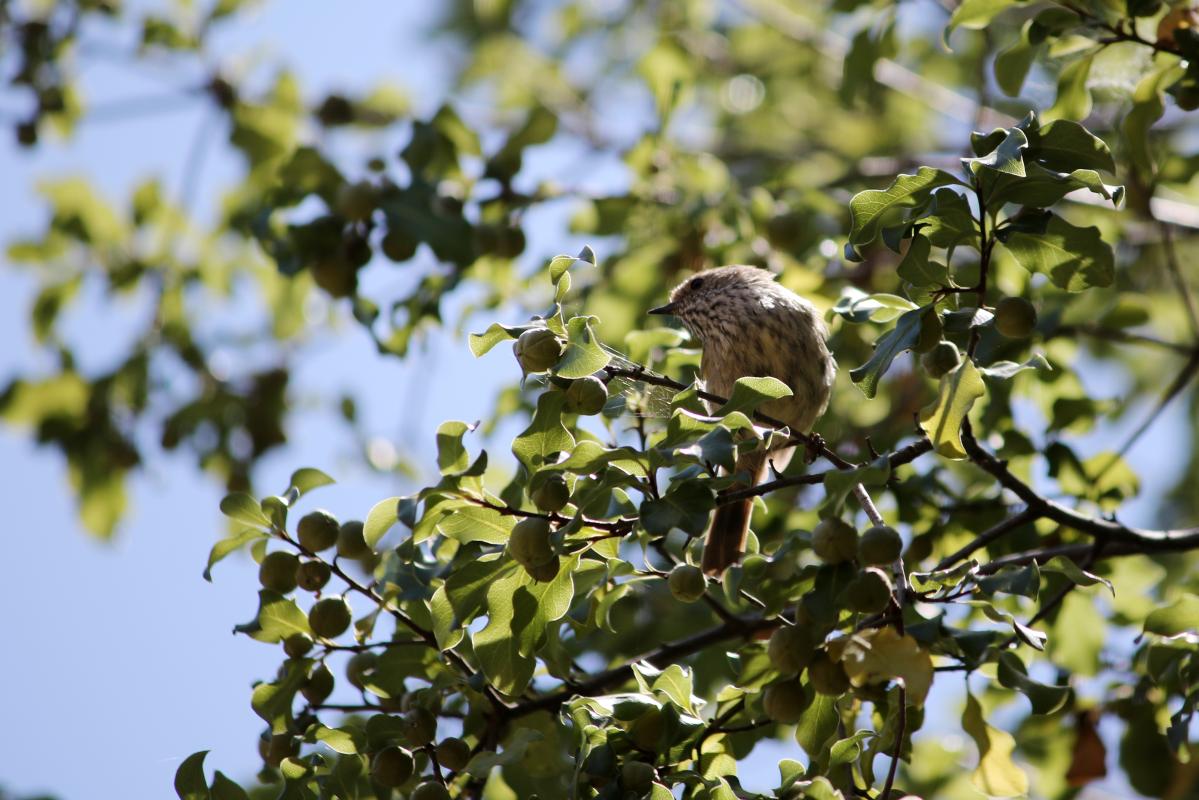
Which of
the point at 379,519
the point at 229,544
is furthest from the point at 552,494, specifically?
the point at 229,544

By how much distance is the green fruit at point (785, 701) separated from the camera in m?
2.39

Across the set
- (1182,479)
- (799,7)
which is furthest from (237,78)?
(1182,479)

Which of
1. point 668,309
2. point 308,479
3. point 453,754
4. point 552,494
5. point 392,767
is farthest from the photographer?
point 668,309

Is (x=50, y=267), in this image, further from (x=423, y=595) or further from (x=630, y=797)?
(x=630, y=797)

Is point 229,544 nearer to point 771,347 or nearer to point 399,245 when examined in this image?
point 399,245

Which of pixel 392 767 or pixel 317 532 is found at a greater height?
pixel 317 532

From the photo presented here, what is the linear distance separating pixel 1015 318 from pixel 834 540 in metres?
0.66

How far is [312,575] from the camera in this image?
9.16 ft

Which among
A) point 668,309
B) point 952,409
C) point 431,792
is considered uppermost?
point 952,409

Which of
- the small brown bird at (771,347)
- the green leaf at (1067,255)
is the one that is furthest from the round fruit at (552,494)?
the small brown bird at (771,347)

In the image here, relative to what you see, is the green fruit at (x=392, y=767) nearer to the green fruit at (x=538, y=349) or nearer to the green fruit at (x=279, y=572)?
the green fruit at (x=279, y=572)

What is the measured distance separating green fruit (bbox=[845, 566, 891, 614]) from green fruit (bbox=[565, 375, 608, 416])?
0.60m

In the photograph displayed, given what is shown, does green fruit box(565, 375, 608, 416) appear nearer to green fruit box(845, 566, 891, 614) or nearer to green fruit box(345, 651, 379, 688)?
green fruit box(845, 566, 891, 614)

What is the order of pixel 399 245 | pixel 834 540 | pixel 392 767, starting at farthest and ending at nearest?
pixel 399 245 < pixel 392 767 < pixel 834 540
